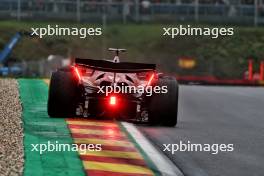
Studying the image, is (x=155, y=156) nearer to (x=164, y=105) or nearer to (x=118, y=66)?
(x=164, y=105)

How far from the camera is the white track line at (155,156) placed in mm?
8773

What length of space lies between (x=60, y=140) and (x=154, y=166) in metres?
1.97

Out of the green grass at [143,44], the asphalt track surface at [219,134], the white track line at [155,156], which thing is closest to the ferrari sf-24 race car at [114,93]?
the asphalt track surface at [219,134]

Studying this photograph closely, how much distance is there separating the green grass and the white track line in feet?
115

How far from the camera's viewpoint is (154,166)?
9.00 meters

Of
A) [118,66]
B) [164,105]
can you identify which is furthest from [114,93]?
[164,105]

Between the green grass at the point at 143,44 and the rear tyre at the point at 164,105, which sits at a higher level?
the rear tyre at the point at 164,105

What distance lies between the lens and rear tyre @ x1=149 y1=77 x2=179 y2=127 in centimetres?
1336

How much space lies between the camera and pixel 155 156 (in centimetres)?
983

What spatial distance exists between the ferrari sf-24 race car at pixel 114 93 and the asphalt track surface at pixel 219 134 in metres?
0.34

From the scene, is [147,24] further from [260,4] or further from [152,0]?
[260,4]

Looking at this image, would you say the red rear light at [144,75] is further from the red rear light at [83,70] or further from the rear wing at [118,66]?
the red rear light at [83,70]

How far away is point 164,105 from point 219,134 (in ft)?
3.65

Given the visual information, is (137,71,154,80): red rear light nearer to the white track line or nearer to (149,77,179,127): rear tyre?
(149,77,179,127): rear tyre
